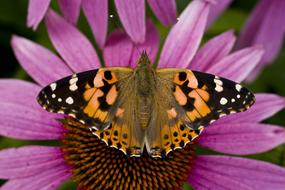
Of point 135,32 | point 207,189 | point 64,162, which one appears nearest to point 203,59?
point 135,32

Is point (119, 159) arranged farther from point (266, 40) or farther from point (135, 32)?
point (266, 40)

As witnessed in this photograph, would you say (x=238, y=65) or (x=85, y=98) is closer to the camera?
(x=85, y=98)

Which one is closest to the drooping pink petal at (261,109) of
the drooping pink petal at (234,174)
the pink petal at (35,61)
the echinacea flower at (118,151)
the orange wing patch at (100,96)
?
the echinacea flower at (118,151)

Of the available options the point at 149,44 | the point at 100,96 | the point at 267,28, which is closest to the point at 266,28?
the point at 267,28

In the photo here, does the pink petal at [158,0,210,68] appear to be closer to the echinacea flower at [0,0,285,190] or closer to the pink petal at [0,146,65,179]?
the echinacea flower at [0,0,285,190]

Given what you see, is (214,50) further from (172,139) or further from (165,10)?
(172,139)

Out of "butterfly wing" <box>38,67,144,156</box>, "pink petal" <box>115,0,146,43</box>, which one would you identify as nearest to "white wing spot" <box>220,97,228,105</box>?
"butterfly wing" <box>38,67,144,156</box>
